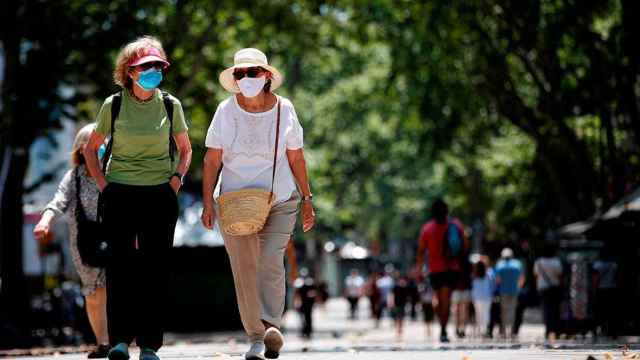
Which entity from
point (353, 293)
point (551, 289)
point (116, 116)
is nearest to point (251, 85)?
point (116, 116)

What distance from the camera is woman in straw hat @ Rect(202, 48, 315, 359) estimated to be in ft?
32.7

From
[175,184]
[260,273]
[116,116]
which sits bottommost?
[260,273]

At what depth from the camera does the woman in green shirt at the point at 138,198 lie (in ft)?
31.1

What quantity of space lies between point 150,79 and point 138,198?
690 mm

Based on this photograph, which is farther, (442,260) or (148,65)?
(442,260)

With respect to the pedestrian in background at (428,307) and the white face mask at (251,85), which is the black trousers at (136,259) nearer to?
the white face mask at (251,85)

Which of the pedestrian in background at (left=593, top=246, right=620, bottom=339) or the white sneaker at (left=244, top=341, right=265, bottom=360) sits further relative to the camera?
the pedestrian in background at (left=593, top=246, right=620, bottom=339)

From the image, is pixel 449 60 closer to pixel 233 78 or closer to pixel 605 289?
pixel 605 289

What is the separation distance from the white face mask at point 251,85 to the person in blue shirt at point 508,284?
55.1ft

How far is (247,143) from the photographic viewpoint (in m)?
10.1

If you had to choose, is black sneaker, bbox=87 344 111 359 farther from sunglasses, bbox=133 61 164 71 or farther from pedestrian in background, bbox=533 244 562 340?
pedestrian in background, bbox=533 244 562 340

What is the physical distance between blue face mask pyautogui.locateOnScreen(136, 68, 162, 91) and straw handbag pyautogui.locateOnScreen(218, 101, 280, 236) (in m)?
0.86

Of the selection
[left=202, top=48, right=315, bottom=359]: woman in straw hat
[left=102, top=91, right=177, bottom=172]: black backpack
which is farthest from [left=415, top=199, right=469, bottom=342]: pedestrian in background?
[left=102, top=91, right=177, bottom=172]: black backpack

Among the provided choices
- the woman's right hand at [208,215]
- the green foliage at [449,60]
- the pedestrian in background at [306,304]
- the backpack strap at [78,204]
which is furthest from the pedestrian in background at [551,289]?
the woman's right hand at [208,215]
